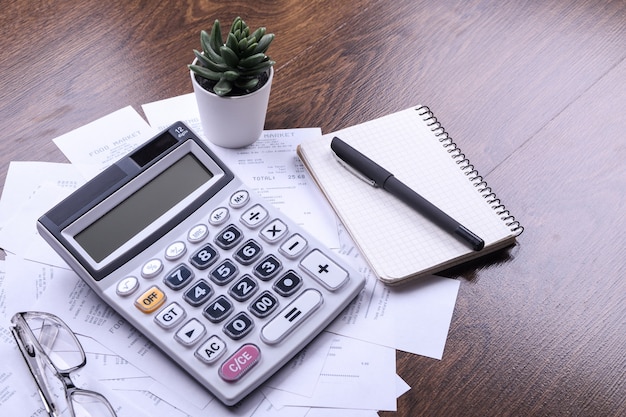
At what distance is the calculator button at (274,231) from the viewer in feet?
2.71

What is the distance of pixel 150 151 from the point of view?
853mm

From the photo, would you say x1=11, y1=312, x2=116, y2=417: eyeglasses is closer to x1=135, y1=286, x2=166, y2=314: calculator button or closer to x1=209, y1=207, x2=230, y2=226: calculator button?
x1=135, y1=286, x2=166, y2=314: calculator button

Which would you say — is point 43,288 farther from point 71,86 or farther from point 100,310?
point 71,86

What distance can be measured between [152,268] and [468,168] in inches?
15.9

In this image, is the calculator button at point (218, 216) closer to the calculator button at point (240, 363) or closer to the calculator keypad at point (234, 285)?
the calculator keypad at point (234, 285)

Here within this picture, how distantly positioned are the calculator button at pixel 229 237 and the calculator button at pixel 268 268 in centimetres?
4

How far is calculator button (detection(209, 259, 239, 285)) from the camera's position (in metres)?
0.79

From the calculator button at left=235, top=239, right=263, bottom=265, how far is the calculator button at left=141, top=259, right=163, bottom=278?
0.27ft

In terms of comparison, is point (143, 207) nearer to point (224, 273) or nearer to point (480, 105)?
point (224, 273)

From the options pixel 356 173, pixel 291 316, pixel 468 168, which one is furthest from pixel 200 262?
pixel 468 168

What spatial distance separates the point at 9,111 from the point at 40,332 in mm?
313

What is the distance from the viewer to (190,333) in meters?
0.75

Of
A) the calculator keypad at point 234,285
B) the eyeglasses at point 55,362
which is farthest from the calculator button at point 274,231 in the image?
the eyeglasses at point 55,362

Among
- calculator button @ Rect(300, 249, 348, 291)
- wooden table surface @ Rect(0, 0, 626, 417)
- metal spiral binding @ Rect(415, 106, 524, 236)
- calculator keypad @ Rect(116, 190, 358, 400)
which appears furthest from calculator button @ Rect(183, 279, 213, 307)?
metal spiral binding @ Rect(415, 106, 524, 236)
